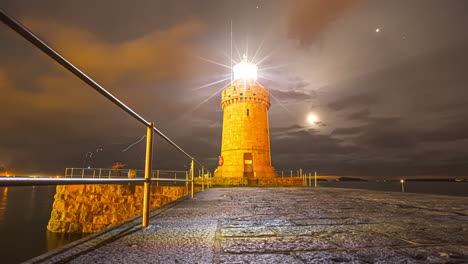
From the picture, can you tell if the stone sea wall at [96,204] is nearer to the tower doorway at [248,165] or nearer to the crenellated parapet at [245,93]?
the tower doorway at [248,165]

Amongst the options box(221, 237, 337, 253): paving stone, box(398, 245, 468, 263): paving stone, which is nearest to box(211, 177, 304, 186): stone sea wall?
box(221, 237, 337, 253): paving stone

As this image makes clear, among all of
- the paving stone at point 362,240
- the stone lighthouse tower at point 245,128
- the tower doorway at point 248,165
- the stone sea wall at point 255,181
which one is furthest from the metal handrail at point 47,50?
the tower doorway at point 248,165

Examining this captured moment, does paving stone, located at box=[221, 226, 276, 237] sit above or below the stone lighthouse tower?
below

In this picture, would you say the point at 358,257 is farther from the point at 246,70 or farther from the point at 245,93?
the point at 246,70

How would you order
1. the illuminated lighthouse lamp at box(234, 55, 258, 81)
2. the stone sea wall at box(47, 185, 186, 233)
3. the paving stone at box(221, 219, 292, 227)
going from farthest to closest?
the illuminated lighthouse lamp at box(234, 55, 258, 81)
the stone sea wall at box(47, 185, 186, 233)
the paving stone at box(221, 219, 292, 227)

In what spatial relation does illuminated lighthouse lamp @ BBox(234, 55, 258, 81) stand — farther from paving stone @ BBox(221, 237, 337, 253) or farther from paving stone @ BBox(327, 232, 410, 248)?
paving stone @ BBox(221, 237, 337, 253)

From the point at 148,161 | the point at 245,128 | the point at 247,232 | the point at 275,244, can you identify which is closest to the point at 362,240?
the point at 275,244

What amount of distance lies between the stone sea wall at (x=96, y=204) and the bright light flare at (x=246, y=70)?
12.6 m

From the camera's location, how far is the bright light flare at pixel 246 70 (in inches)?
930

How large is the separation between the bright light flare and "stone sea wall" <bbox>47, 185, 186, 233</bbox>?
41.3 feet

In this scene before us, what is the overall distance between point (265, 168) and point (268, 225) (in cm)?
2049

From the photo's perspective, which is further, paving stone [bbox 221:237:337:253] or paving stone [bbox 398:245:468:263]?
paving stone [bbox 221:237:337:253]

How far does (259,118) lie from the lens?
23.1m

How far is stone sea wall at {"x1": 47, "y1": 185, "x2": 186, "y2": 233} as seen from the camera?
1719cm
